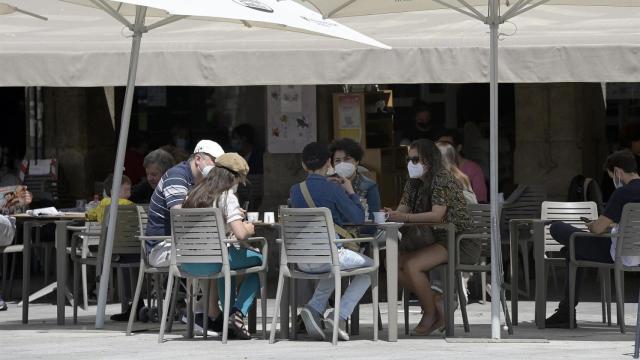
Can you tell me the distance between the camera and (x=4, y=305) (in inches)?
518

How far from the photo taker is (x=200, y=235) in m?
10.2

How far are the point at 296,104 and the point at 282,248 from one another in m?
6.20

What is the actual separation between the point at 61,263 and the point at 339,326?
237 centimetres

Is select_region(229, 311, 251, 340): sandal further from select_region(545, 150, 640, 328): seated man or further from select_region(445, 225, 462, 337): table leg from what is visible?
select_region(545, 150, 640, 328): seated man

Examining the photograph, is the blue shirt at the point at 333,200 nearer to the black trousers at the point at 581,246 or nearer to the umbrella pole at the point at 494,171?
the umbrella pole at the point at 494,171

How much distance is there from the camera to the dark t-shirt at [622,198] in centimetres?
1062

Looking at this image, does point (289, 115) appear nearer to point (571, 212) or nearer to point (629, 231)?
point (571, 212)

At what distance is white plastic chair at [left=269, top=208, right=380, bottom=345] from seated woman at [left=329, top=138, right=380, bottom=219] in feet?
5.40

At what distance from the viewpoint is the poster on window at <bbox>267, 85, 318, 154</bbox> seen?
16.3 m

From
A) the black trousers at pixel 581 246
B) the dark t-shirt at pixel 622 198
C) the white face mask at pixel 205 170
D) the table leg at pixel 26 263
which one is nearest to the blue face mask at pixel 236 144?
the table leg at pixel 26 263

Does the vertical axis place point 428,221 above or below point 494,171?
below

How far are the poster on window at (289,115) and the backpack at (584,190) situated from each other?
2.85 metres

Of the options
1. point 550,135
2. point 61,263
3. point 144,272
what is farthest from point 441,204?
point 550,135

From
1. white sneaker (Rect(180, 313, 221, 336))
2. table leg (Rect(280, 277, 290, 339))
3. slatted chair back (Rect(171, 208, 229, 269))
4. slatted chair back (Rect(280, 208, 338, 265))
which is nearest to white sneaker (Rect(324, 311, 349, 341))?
table leg (Rect(280, 277, 290, 339))
